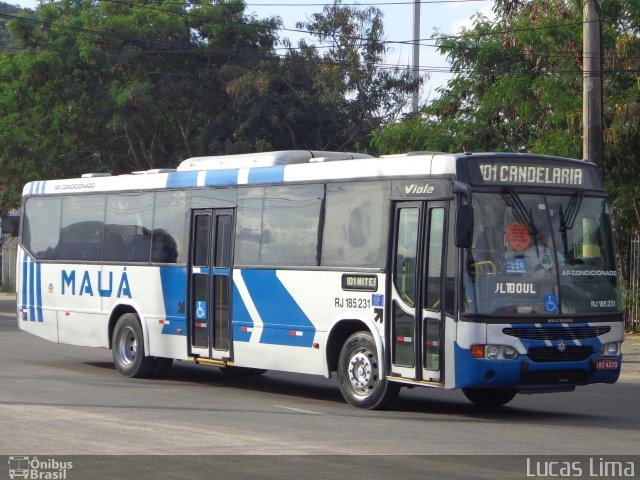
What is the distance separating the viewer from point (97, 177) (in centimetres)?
1886

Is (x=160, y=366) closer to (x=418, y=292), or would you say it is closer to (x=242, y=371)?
(x=242, y=371)

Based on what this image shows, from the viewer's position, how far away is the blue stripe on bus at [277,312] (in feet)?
47.5

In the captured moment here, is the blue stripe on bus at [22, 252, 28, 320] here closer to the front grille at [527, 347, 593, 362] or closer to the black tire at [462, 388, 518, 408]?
the black tire at [462, 388, 518, 408]

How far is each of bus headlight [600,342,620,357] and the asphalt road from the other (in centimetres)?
75

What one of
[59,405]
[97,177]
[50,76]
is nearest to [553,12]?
[97,177]

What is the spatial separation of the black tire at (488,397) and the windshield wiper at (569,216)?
83.1 inches

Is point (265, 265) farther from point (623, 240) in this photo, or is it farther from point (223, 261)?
point (623, 240)

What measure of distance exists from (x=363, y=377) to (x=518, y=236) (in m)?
2.51

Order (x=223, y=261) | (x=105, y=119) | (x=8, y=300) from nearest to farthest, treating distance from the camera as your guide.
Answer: (x=223, y=261) → (x=105, y=119) → (x=8, y=300)

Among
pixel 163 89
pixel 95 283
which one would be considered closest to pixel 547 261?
pixel 95 283

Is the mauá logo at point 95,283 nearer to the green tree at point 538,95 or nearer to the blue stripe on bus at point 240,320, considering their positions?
the blue stripe on bus at point 240,320

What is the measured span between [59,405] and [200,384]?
3574 mm

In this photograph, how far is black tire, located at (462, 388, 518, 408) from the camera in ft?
46.3

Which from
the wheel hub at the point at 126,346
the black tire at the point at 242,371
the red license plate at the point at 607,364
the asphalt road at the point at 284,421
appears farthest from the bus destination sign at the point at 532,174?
the wheel hub at the point at 126,346
